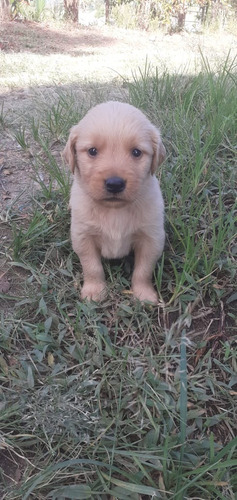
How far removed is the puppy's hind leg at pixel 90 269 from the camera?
7.20 ft

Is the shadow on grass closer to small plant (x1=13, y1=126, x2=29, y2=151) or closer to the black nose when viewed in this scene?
small plant (x1=13, y1=126, x2=29, y2=151)

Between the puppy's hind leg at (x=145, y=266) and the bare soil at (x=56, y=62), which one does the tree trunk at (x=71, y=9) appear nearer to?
the bare soil at (x=56, y=62)

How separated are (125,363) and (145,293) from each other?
448mm

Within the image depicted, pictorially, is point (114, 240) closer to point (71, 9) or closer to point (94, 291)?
point (94, 291)

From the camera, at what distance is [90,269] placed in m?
2.21

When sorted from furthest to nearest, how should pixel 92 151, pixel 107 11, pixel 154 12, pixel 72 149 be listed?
pixel 107 11, pixel 154 12, pixel 72 149, pixel 92 151

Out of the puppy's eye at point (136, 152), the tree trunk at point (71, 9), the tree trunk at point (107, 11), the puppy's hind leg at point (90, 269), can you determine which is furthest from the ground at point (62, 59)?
the tree trunk at point (107, 11)

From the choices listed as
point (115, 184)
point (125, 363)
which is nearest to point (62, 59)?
point (115, 184)

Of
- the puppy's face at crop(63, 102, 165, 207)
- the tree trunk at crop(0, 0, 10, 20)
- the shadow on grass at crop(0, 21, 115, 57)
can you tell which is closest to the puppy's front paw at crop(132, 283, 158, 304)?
the puppy's face at crop(63, 102, 165, 207)

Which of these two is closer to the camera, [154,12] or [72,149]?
[72,149]

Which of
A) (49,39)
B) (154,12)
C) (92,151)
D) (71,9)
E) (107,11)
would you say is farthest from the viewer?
(107,11)

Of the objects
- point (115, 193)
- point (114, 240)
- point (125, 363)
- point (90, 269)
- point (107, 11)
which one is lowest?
point (125, 363)

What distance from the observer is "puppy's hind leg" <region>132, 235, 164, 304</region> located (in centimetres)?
216

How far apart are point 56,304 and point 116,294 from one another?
32cm
